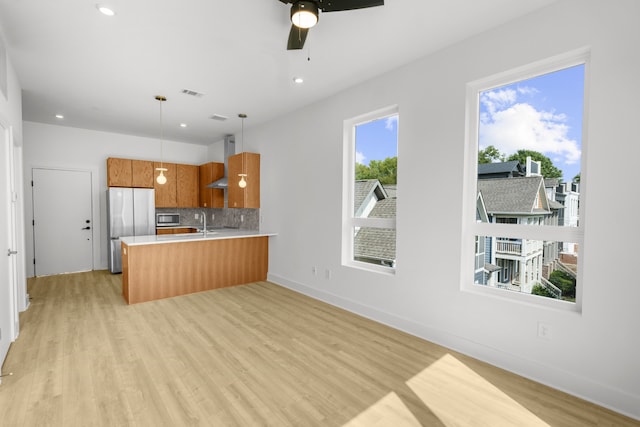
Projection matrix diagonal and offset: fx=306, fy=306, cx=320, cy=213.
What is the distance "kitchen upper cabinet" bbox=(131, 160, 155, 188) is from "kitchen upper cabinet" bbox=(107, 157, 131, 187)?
90 mm

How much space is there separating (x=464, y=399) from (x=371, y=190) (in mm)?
2459

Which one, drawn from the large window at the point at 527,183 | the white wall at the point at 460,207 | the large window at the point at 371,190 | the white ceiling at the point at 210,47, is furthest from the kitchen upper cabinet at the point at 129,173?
the large window at the point at 527,183

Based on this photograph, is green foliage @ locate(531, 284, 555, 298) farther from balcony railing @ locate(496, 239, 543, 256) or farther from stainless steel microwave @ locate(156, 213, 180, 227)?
stainless steel microwave @ locate(156, 213, 180, 227)

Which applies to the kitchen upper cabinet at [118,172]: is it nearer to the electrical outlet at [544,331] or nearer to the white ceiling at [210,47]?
the white ceiling at [210,47]

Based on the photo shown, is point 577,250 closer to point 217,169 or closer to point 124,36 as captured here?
point 124,36

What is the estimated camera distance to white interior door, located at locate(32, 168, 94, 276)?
5781 millimetres

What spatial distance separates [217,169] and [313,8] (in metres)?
5.51

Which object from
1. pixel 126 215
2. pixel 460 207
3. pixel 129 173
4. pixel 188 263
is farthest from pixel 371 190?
pixel 129 173

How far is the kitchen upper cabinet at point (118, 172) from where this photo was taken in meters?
6.20

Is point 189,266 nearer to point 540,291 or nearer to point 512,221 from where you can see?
point 512,221

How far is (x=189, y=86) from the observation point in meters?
4.00

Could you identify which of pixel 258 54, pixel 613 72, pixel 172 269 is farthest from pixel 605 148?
pixel 172 269

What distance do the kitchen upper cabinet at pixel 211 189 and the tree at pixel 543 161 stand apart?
588 cm

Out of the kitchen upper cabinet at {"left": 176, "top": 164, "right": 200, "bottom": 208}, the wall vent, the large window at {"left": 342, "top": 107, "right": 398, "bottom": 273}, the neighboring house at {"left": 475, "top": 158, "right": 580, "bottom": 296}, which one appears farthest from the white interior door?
the neighboring house at {"left": 475, "top": 158, "right": 580, "bottom": 296}
